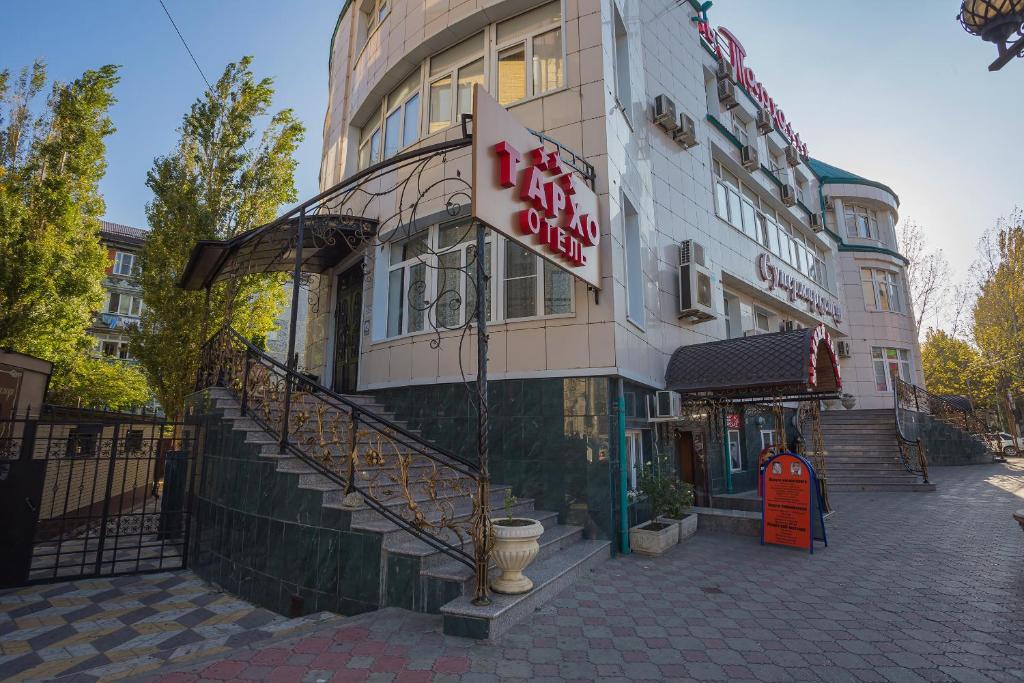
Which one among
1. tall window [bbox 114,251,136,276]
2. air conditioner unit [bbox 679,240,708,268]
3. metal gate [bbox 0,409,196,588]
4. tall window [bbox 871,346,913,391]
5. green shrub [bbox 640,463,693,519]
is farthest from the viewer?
tall window [bbox 114,251,136,276]

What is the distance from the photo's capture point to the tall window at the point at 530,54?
8.55m

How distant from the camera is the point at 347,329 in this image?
1170 centimetres

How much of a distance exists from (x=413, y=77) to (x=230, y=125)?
7123 millimetres

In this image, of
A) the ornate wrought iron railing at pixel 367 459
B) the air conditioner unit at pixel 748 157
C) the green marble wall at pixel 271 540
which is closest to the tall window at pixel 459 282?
the ornate wrought iron railing at pixel 367 459

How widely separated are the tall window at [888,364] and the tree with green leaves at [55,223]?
3043 cm

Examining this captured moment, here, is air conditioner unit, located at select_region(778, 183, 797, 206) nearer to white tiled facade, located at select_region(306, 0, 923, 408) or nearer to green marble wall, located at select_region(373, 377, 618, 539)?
white tiled facade, located at select_region(306, 0, 923, 408)

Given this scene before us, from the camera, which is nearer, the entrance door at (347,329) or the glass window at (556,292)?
the glass window at (556,292)

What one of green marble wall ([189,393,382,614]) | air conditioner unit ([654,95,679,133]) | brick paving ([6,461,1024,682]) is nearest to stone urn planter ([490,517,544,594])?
brick paving ([6,461,1024,682])

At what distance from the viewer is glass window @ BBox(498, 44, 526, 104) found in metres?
8.78

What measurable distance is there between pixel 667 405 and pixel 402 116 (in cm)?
855

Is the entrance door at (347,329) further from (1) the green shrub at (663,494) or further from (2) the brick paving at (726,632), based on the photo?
(2) the brick paving at (726,632)

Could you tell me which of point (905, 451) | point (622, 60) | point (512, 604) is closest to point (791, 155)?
point (905, 451)

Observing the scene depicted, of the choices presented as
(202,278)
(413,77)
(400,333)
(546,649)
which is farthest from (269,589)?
(413,77)

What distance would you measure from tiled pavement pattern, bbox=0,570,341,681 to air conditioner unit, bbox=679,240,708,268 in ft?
29.4
